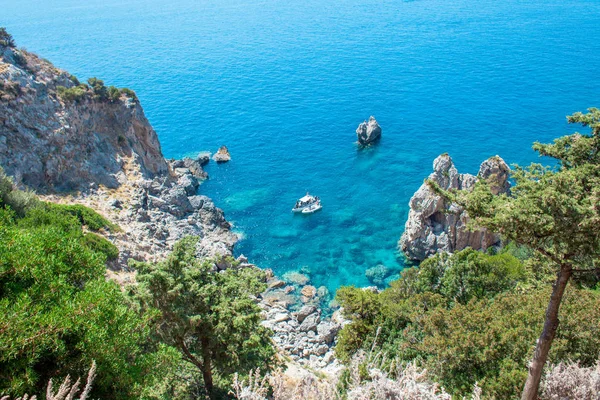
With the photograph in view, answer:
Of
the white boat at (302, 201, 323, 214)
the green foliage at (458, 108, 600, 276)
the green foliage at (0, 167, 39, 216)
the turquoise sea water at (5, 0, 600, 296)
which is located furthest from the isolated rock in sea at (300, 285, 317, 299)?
the green foliage at (458, 108, 600, 276)

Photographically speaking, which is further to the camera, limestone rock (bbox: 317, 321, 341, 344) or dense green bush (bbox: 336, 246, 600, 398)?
limestone rock (bbox: 317, 321, 341, 344)

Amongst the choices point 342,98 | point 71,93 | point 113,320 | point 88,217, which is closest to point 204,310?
point 113,320

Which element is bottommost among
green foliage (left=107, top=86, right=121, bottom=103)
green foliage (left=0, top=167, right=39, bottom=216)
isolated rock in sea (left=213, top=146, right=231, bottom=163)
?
green foliage (left=0, top=167, right=39, bottom=216)

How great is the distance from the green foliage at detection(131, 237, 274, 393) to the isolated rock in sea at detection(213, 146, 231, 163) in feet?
178

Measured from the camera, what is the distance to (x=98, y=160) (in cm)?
5331

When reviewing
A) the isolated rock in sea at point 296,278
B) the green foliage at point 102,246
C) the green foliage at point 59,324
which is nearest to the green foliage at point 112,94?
the green foliage at point 102,246

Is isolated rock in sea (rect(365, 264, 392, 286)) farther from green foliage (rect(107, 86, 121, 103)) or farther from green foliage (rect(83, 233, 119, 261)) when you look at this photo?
green foliage (rect(107, 86, 121, 103))

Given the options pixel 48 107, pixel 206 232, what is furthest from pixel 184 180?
pixel 48 107

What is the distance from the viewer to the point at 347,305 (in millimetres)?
29266

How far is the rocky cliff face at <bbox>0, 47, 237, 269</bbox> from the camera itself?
45.8 m

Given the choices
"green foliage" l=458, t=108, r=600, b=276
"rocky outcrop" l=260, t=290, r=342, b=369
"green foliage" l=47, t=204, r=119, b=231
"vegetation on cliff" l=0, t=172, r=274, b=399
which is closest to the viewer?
"vegetation on cliff" l=0, t=172, r=274, b=399

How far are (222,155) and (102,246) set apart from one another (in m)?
42.2

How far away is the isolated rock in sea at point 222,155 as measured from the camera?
76.3 meters

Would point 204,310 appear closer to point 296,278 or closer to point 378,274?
point 296,278
